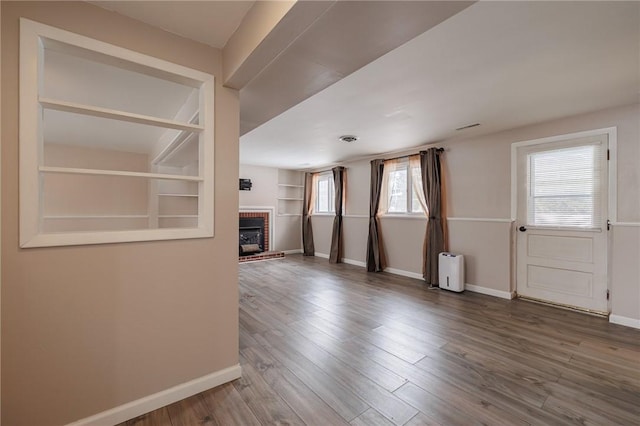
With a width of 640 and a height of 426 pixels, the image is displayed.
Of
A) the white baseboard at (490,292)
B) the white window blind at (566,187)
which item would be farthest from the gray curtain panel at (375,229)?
the white window blind at (566,187)

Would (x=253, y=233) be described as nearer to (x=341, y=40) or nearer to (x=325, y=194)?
(x=325, y=194)

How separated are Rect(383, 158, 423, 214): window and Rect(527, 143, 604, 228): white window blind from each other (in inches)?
63.5

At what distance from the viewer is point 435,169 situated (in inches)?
168

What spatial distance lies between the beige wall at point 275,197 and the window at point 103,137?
5.23ft

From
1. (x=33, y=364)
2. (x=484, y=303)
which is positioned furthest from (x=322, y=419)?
(x=484, y=303)

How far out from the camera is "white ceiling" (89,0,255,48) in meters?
1.38

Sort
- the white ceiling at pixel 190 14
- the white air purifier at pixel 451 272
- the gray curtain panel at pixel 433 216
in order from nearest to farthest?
the white ceiling at pixel 190 14 < the white air purifier at pixel 451 272 < the gray curtain panel at pixel 433 216

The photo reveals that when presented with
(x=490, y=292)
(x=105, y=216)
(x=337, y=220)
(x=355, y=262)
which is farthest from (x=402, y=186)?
(x=105, y=216)

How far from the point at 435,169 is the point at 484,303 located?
2.10 meters

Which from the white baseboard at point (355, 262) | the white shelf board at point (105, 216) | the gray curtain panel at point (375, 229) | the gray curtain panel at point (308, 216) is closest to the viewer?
the white shelf board at point (105, 216)

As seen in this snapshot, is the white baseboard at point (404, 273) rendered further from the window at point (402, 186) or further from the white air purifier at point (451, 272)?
the window at point (402, 186)

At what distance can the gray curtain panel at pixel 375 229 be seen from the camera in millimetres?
5211

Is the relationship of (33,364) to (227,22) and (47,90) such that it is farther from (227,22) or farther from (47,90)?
(47,90)

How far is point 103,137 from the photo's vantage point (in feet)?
13.3
